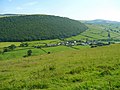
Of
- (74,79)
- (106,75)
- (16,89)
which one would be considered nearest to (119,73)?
(106,75)

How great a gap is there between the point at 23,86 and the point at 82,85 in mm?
4272

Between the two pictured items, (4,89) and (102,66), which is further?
(102,66)

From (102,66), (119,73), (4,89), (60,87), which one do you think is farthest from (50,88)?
(102,66)

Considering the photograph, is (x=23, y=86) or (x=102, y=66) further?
(x=102, y=66)

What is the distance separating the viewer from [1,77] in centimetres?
2155

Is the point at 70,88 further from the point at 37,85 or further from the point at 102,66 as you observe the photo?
the point at 102,66

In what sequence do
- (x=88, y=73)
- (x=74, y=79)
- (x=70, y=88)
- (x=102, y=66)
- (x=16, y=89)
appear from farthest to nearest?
(x=102, y=66) → (x=88, y=73) → (x=74, y=79) → (x=16, y=89) → (x=70, y=88)

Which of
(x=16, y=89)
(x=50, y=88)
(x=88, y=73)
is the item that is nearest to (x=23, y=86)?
(x=16, y=89)

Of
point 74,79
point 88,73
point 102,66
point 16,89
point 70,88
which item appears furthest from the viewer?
point 102,66

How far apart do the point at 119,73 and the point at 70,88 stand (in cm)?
525

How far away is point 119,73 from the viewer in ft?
58.7

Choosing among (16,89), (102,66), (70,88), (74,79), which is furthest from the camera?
(102,66)

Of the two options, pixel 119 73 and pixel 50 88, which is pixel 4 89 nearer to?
pixel 50 88

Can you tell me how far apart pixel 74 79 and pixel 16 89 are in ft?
14.0
